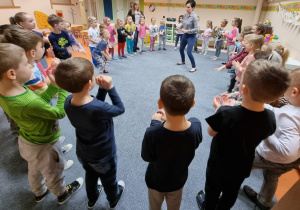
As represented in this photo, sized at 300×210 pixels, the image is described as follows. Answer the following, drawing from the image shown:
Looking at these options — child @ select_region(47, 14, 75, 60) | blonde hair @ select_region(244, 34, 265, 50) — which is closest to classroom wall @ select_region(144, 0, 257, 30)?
blonde hair @ select_region(244, 34, 265, 50)

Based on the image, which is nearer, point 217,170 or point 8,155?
point 217,170

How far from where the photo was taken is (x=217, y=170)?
1.14 metres

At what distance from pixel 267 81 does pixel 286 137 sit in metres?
0.48

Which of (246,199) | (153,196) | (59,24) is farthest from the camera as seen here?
(59,24)

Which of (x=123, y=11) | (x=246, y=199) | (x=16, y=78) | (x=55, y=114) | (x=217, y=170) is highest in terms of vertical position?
(x=123, y=11)

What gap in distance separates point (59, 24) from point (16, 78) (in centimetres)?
243

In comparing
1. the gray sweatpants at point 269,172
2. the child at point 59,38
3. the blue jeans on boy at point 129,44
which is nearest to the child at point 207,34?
the blue jeans on boy at point 129,44

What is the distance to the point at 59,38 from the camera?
10.2 ft

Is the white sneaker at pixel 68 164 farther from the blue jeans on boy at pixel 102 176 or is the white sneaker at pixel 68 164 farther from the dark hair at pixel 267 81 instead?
the dark hair at pixel 267 81

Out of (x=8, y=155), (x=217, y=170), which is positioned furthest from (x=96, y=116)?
(x=8, y=155)

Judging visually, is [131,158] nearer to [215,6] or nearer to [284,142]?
[284,142]

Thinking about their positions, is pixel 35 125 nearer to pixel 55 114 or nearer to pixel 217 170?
pixel 55 114

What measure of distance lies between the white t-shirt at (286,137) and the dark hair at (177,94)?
739 mm

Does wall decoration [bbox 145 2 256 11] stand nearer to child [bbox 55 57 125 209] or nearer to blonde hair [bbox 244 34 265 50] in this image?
Answer: blonde hair [bbox 244 34 265 50]
